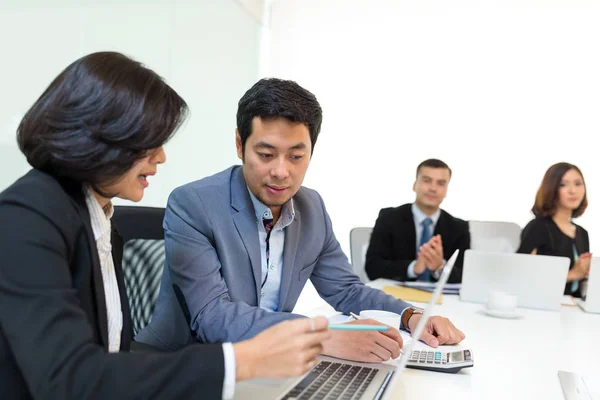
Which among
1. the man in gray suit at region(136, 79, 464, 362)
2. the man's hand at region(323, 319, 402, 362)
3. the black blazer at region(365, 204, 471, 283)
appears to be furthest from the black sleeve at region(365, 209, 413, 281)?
the man's hand at region(323, 319, 402, 362)

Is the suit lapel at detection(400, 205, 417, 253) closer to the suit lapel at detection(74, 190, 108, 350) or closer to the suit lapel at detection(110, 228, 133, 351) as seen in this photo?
the suit lapel at detection(110, 228, 133, 351)

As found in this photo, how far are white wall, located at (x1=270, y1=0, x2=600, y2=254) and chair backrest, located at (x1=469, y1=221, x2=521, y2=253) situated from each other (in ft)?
4.54

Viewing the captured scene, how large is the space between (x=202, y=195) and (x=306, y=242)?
0.40 metres

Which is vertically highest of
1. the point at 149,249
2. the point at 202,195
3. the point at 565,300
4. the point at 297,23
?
the point at 297,23

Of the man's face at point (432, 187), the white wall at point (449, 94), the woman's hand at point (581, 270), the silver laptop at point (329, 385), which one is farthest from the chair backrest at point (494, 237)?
the silver laptop at point (329, 385)

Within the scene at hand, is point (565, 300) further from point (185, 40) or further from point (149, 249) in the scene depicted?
point (185, 40)

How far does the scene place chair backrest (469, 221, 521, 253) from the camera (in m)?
4.23

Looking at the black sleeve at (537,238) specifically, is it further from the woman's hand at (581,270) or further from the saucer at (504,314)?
the saucer at (504,314)

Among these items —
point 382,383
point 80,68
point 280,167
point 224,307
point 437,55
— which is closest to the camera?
point 80,68

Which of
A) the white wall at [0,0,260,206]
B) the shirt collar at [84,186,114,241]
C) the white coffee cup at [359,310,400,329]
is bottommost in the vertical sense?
the white coffee cup at [359,310,400,329]

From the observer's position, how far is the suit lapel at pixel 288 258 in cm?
180


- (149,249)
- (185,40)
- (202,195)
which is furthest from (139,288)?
(185,40)

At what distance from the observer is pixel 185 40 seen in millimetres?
4109

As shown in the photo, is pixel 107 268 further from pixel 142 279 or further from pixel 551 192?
pixel 551 192
